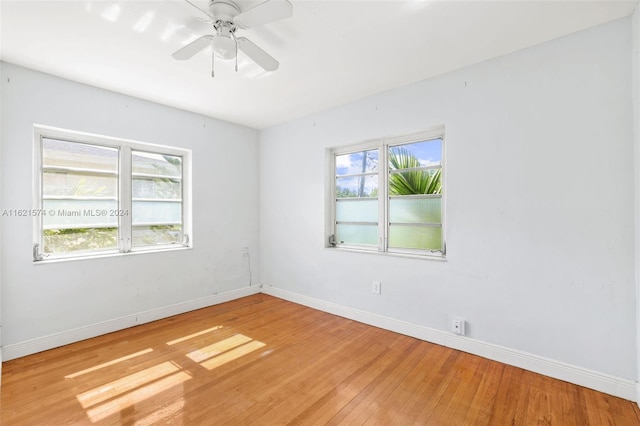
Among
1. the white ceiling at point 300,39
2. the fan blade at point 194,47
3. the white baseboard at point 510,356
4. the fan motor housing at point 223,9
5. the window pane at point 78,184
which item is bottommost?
the white baseboard at point 510,356

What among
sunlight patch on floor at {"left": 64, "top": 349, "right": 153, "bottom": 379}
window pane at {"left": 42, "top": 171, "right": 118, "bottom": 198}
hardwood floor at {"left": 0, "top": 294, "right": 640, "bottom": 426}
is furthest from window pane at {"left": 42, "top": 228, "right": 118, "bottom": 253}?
sunlight patch on floor at {"left": 64, "top": 349, "right": 153, "bottom": 379}

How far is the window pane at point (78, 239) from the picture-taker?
2.95 meters

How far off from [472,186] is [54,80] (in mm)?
4205

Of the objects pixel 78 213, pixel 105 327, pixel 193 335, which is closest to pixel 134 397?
pixel 193 335

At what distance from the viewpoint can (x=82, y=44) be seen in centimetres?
234

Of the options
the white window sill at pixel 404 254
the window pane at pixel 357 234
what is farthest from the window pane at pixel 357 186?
the white window sill at pixel 404 254

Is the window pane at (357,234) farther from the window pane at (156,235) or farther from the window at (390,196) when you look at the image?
the window pane at (156,235)

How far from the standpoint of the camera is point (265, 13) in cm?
174

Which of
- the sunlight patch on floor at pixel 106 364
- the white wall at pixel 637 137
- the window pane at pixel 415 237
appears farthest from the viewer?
the window pane at pixel 415 237

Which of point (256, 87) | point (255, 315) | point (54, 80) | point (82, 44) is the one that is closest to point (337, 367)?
point (255, 315)

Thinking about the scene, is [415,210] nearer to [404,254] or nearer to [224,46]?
[404,254]

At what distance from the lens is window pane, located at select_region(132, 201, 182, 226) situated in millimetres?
3561

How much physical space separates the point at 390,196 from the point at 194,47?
242cm

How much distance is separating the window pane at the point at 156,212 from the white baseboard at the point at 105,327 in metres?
1.10
